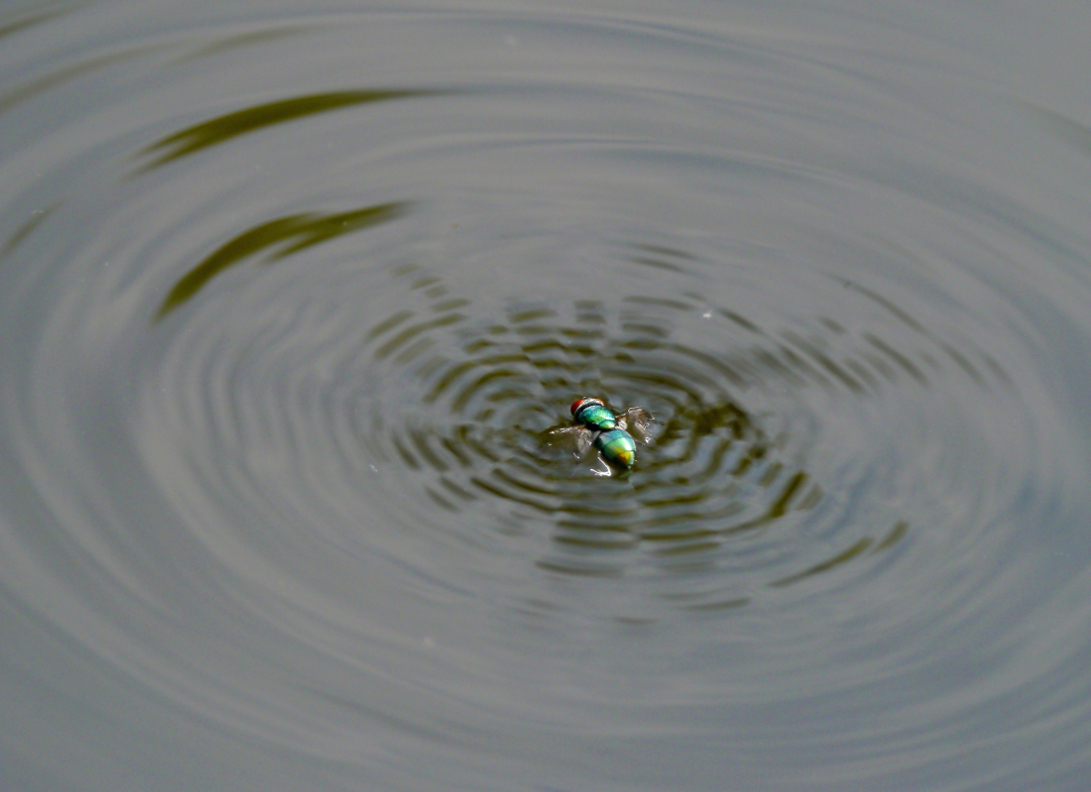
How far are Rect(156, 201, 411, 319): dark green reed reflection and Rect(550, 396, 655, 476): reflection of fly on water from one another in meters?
1.20

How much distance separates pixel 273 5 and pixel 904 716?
4.19 metres

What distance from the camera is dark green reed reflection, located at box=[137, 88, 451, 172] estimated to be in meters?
5.33

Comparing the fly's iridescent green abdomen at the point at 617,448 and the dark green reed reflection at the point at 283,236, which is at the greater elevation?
the dark green reed reflection at the point at 283,236

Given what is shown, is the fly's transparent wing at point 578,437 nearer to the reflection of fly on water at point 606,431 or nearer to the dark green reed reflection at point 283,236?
the reflection of fly on water at point 606,431

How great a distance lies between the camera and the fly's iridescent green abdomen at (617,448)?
4.05 meters

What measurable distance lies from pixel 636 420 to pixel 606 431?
0.73 ft

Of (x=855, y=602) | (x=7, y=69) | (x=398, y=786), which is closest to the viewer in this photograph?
(x=398, y=786)

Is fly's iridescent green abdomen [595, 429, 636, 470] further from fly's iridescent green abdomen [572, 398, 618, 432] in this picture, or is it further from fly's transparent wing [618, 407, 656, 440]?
fly's transparent wing [618, 407, 656, 440]

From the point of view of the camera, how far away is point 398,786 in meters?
3.35

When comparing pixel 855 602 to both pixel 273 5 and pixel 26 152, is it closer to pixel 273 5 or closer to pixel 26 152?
pixel 26 152

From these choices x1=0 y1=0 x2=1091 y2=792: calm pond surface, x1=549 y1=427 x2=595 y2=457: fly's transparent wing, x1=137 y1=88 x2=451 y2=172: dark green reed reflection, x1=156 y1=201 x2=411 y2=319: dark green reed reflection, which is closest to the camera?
x1=0 y1=0 x2=1091 y2=792: calm pond surface

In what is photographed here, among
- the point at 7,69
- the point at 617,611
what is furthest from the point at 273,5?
the point at 617,611

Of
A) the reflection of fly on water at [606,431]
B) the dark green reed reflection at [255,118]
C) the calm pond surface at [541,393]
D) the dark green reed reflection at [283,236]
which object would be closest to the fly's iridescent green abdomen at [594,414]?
the reflection of fly on water at [606,431]

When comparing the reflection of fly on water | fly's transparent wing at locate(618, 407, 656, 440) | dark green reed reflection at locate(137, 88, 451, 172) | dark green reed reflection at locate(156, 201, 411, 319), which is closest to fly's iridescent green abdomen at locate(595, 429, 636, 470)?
the reflection of fly on water
